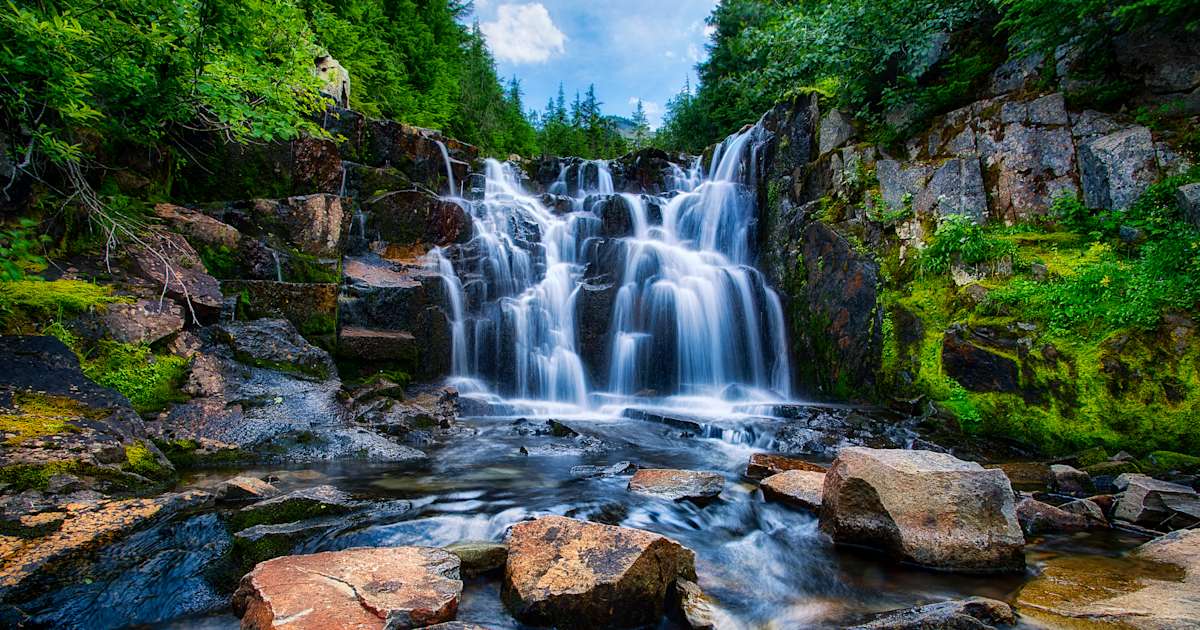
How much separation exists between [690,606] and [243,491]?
3.92 m

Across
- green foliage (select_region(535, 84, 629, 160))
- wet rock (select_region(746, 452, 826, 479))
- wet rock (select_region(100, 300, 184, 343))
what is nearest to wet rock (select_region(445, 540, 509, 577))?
wet rock (select_region(746, 452, 826, 479))

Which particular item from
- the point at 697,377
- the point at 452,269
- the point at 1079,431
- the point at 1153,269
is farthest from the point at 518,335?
the point at 1153,269

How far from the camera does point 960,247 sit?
852 cm

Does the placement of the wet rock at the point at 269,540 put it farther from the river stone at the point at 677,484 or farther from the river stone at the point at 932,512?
the river stone at the point at 932,512

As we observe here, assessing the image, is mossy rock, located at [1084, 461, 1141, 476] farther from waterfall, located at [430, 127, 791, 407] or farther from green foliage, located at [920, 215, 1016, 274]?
waterfall, located at [430, 127, 791, 407]

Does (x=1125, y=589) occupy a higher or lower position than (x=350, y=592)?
lower

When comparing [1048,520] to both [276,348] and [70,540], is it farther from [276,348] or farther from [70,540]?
[276,348]

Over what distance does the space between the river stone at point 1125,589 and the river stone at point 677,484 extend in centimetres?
267

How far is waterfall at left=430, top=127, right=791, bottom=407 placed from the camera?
39.6 ft

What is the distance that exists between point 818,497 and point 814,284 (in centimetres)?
719

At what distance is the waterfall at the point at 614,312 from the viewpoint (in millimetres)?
12078

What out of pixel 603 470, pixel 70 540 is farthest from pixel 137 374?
pixel 603 470

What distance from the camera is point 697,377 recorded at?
40.7 feet

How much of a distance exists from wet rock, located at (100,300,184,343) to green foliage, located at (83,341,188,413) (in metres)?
0.15
